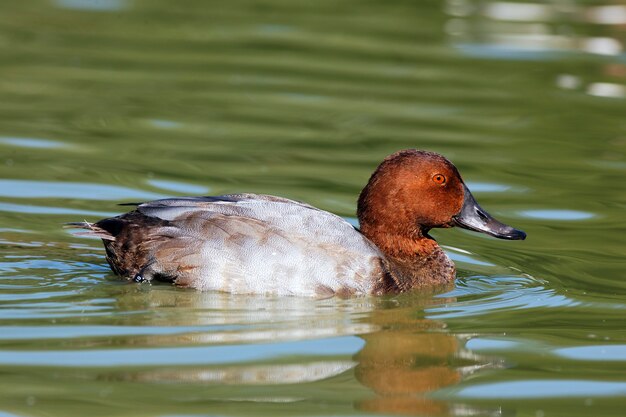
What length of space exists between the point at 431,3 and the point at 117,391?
40.7 ft

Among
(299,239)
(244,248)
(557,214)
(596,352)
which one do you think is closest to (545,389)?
(596,352)

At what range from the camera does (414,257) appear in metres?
8.66

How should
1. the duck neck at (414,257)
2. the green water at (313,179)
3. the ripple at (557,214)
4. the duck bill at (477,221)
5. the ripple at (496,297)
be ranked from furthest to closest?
the ripple at (557,214) < the duck bill at (477,221) < the duck neck at (414,257) < the ripple at (496,297) < the green water at (313,179)

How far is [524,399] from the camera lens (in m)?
6.31

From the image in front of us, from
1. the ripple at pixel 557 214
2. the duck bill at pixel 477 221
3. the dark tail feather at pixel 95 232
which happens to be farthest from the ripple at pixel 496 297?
the dark tail feather at pixel 95 232

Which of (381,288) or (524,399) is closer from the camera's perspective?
(524,399)

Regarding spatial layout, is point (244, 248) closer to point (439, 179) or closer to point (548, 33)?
point (439, 179)

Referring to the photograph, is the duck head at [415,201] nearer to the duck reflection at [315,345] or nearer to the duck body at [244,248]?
the duck body at [244,248]

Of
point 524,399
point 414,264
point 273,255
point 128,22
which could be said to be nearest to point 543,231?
point 414,264

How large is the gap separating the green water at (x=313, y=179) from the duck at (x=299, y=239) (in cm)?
15

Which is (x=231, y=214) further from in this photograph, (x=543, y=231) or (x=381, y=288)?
(x=543, y=231)

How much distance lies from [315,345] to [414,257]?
1.86m

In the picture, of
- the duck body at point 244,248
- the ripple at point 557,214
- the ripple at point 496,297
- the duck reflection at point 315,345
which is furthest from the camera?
the ripple at point 557,214

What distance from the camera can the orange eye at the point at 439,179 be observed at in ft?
28.1
